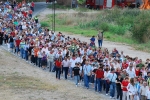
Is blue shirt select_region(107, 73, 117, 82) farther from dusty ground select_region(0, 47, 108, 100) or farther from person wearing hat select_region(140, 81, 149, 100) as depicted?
person wearing hat select_region(140, 81, 149, 100)

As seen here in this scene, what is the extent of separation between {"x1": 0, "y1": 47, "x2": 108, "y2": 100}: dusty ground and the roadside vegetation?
16.1m

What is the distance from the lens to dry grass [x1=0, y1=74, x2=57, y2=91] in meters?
26.3

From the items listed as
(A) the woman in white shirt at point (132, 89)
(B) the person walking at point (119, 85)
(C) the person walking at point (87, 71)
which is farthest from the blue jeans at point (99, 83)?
(A) the woman in white shirt at point (132, 89)

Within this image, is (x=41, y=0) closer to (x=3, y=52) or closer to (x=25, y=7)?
(x=25, y=7)

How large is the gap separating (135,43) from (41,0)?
30205mm

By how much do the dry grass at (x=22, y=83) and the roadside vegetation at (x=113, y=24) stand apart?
18.0 m

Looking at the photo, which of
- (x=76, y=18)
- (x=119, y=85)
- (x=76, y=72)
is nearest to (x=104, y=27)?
(x=76, y=18)

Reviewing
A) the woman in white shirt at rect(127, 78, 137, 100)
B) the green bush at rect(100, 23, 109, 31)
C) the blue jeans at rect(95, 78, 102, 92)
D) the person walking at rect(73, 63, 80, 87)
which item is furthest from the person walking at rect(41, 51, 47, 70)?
the green bush at rect(100, 23, 109, 31)

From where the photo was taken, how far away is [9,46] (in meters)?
36.6

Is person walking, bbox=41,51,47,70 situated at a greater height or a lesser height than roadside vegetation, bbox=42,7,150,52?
greater

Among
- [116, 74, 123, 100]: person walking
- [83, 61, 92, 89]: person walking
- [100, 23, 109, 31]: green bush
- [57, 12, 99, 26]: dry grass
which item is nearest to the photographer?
[116, 74, 123, 100]: person walking

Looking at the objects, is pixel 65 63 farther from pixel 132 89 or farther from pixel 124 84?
pixel 132 89

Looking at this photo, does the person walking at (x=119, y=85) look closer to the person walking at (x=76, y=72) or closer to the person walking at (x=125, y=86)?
the person walking at (x=125, y=86)

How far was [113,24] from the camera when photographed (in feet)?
186
